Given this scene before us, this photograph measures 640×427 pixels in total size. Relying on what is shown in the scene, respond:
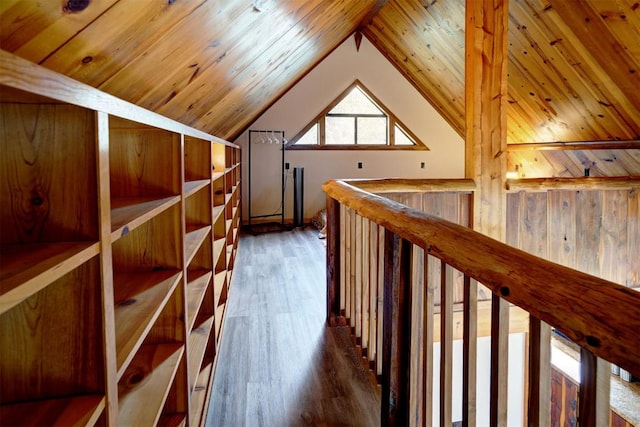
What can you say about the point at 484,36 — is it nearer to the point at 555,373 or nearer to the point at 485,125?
the point at 485,125

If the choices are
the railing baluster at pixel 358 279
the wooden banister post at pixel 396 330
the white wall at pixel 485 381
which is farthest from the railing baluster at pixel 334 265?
the white wall at pixel 485 381

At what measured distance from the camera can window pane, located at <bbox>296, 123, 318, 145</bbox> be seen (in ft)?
21.8

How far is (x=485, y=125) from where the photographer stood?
283 cm

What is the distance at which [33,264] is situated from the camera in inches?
22.0

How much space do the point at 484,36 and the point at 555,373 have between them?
297cm

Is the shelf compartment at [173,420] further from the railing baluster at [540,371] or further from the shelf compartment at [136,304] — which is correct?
the railing baluster at [540,371]

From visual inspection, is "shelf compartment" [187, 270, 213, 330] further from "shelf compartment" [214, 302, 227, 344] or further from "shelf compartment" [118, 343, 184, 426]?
"shelf compartment" [214, 302, 227, 344]

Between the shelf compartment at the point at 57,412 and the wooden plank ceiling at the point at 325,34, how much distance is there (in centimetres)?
77

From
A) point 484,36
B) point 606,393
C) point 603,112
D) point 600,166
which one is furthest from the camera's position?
point 600,166

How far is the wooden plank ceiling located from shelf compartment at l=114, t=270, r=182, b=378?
2.17 ft

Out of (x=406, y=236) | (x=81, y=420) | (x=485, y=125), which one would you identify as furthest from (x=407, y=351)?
(x=485, y=125)

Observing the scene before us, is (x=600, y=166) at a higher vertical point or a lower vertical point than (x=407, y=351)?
higher

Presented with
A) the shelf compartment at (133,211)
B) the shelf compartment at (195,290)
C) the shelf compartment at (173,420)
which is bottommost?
the shelf compartment at (173,420)

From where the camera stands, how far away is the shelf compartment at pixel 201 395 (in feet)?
5.08
